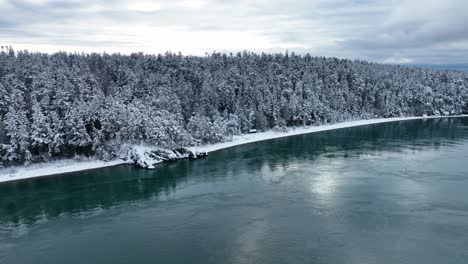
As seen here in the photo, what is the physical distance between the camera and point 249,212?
42.0 metres

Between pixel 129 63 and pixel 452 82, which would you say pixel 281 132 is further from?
pixel 452 82

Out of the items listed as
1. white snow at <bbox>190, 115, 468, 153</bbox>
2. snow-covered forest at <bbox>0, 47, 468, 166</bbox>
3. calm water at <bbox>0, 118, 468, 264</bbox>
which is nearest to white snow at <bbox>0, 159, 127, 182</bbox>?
snow-covered forest at <bbox>0, 47, 468, 166</bbox>

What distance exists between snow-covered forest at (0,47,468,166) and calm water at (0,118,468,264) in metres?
9.19

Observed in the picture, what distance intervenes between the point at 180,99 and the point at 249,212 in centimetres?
6196

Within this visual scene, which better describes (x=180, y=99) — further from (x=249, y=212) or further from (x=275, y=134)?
(x=249, y=212)

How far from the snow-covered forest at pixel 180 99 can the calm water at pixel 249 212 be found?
9.19 m

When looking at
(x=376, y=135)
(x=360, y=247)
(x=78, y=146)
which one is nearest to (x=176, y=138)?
(x=78, y=146)

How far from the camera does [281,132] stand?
4286 inches

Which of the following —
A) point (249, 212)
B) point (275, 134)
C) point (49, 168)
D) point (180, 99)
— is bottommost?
point (249, 212)

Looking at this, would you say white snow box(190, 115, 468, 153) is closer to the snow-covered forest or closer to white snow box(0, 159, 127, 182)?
the snow-covered forest

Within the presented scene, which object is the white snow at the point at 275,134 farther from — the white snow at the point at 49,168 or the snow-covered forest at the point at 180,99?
the white snow at the point at 49,168

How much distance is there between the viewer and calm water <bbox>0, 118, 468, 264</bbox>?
32.4m

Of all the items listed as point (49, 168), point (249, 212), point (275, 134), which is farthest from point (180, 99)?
point (249, 212)

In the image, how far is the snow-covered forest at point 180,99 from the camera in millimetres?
66688
